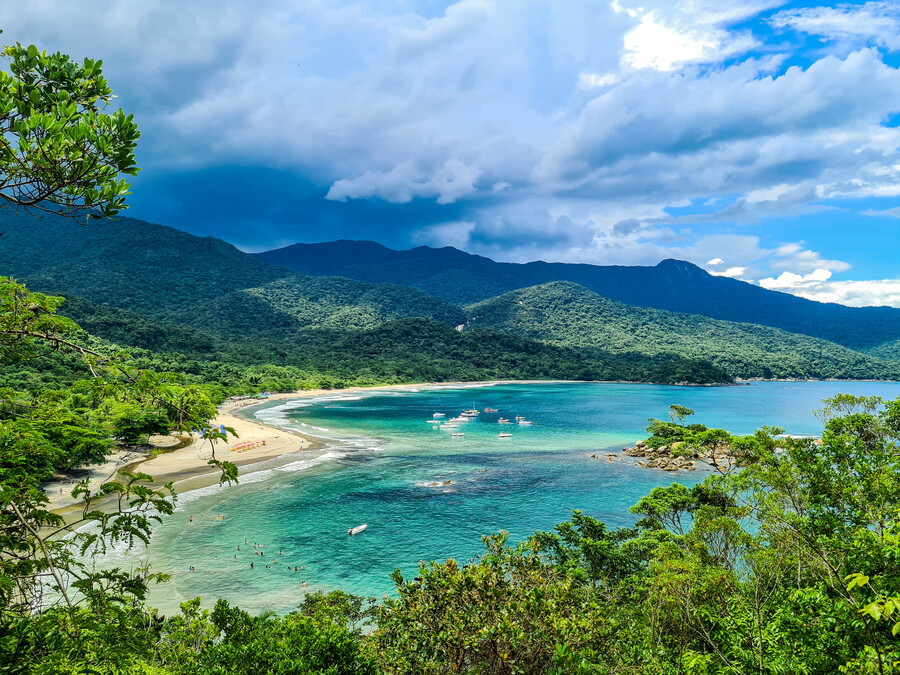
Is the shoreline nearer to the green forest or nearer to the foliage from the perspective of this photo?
the green forest

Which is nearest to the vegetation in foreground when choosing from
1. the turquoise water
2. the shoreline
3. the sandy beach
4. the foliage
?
the foliage

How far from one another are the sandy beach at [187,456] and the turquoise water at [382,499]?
336cm

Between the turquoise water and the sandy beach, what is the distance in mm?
3361

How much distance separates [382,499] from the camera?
37.0 meters

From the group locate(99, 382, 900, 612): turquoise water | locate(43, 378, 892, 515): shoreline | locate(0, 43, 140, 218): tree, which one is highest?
locate(0, 43, 140, 218): tree

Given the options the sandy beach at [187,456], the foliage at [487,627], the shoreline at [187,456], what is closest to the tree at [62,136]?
the foliage at [487,627]

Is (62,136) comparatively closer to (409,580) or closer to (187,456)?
(409,580)

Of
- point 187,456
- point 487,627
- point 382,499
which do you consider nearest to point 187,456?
point 187,456

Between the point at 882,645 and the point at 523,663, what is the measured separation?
5.00 metres

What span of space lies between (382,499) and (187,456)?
951 inches

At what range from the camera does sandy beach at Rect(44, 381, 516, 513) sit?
32.9 metres

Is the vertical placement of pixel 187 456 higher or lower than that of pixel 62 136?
lower

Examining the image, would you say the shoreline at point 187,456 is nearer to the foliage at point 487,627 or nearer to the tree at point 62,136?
the foliage at point 487,627

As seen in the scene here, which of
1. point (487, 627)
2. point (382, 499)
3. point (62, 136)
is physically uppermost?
point (62, 136)
